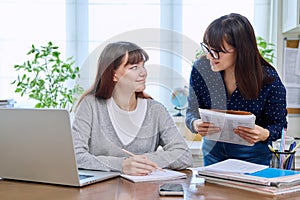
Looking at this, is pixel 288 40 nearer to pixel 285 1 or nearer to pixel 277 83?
pixel 285 1

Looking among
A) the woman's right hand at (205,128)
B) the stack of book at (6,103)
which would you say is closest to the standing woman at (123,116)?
the woman's right hand at (205,128)

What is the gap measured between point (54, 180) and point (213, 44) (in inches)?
37.1

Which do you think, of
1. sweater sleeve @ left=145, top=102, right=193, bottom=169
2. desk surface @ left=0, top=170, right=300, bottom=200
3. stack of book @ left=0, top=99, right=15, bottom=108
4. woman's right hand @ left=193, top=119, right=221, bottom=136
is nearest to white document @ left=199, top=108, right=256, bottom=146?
woman's right hand @ left=193, top=119, right=221, bottom=136

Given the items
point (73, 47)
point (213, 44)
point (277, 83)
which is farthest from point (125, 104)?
point (73, 47)

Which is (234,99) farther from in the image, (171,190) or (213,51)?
(171,190)

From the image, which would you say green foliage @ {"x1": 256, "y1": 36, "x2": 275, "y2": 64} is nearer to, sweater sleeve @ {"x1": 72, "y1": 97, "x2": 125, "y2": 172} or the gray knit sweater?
the gray knit sweater

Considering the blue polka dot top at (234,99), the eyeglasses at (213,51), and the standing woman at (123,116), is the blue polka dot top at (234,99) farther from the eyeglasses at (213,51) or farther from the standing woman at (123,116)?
the standing woman at (123,116)

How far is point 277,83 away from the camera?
2061mm

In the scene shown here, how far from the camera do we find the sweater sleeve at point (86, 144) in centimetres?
170

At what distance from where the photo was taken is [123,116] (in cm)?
189

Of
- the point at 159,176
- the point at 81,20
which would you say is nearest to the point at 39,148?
the point at 159,176

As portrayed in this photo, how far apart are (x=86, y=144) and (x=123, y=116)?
19 cm

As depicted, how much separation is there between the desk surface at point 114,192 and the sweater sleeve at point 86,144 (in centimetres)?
16

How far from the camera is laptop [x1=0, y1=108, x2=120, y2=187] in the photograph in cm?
145
